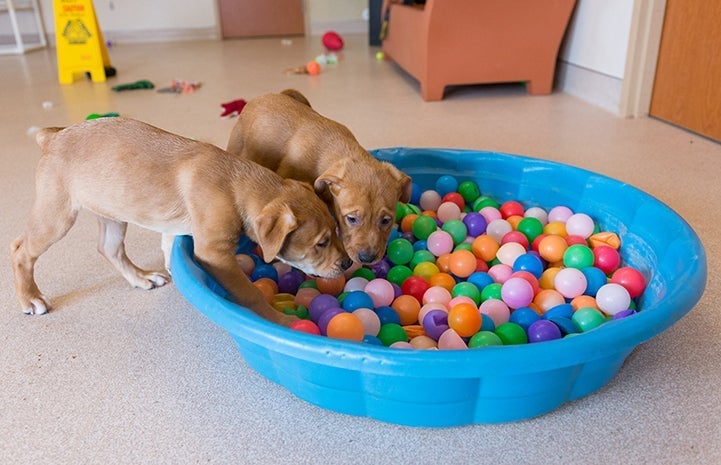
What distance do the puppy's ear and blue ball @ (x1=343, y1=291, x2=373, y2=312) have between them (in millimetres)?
310

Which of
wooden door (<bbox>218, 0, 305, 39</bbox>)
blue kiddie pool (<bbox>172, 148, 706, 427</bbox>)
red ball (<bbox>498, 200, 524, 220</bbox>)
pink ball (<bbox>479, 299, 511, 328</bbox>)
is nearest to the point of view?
blue kiddie pool (<bbox>172, 148, 706, 427</bbox>)

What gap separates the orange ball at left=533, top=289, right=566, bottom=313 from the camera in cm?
159

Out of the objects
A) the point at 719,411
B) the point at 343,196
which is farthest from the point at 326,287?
the point at 719,411

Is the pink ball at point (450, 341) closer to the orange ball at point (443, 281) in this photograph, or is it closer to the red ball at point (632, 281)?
the orange ball at point (443, 281)

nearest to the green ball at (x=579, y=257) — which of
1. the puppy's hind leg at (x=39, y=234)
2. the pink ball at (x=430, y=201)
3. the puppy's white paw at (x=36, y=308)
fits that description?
the pink ball at (x=430, y=201)

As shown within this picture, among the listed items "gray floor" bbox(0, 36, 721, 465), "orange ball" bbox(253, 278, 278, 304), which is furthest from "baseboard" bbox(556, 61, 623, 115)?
"orange ball" bbox(253, 278, 278, 304)

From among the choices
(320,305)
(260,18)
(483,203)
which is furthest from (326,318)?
(260,18)

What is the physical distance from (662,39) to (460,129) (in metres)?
1.15

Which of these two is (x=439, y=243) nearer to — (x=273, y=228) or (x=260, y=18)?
(x=273, y=228)

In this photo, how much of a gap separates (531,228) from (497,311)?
489mm

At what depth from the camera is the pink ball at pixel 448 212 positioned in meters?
2.10

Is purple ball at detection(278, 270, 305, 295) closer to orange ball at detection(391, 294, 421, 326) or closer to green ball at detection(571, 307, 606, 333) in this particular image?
orange ball at detection(391, 294, 421, 326)

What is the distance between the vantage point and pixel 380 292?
5.37 ft

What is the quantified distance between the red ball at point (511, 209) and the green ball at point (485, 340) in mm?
790
